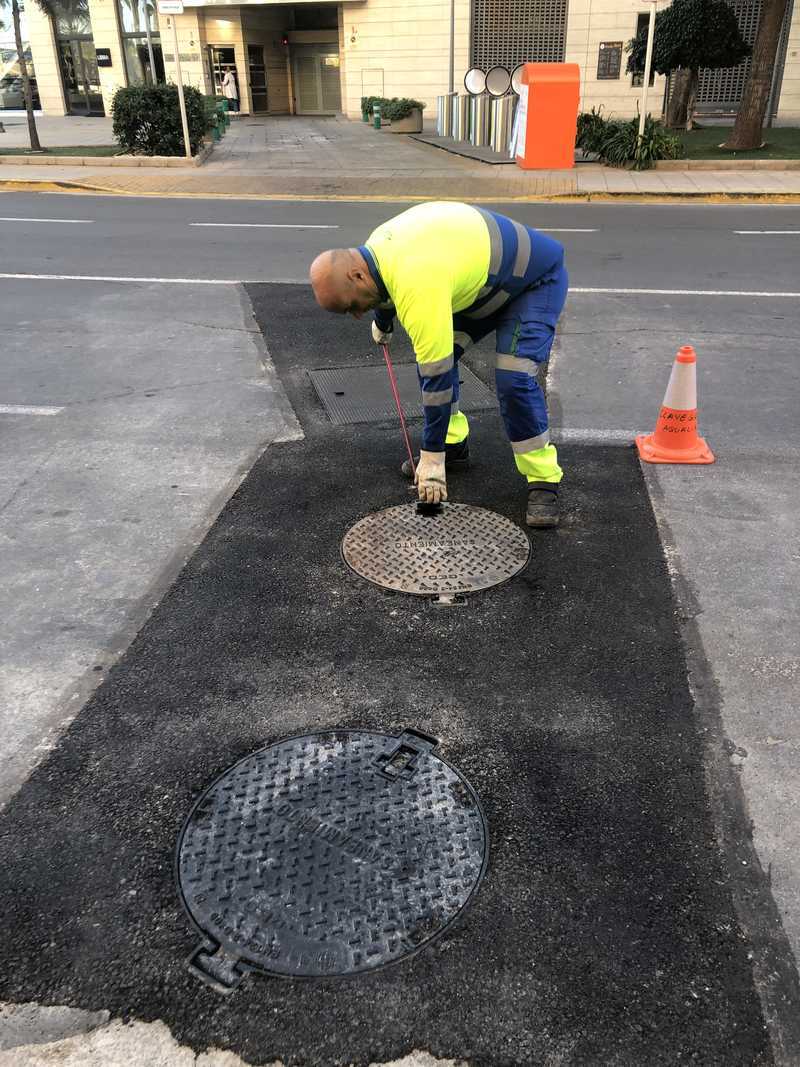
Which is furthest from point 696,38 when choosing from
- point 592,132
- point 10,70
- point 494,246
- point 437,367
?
point 10,70

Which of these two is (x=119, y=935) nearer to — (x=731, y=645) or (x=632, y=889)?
(x=632, y=889)

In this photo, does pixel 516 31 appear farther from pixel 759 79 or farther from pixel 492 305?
pixel 492 305

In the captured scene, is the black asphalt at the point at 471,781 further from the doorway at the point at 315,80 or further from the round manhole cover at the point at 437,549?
the doorway at the point at 315,80

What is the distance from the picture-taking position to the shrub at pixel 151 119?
18.9 metres

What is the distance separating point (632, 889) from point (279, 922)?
95cm

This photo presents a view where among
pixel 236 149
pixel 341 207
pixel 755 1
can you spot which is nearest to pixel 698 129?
pixel 755 1

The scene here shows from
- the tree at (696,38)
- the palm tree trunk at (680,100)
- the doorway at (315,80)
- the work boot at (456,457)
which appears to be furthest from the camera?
the doorway at (315,80)

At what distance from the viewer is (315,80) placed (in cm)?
3412

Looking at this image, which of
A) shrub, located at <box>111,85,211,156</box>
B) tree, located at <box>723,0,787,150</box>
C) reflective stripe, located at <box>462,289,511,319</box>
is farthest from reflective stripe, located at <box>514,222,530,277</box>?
shrub, located at <box>111,85,211,156</box>

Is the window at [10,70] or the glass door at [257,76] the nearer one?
the glass door at [257,76]

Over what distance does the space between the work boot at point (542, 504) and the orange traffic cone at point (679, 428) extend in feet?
3.11

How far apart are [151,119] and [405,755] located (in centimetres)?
2013

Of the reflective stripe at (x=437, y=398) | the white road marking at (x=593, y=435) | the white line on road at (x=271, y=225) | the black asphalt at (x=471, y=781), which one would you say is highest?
the reflective stripe at (x=437, y=398)

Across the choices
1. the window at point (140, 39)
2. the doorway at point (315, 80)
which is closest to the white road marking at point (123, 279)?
the window at point (140, 39)
